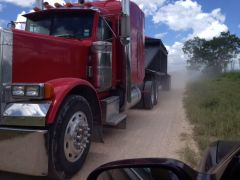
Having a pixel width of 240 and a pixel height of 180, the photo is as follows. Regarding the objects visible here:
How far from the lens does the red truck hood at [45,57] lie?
15.2ft

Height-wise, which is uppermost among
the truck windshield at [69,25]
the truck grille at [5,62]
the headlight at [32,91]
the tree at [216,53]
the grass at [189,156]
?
the tree at [216,53]

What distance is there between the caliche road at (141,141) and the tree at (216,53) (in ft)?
177

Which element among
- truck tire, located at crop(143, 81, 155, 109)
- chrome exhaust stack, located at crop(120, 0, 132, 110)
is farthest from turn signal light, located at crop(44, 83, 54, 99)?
truck tire, located at crop(143, 81, 155, 109)

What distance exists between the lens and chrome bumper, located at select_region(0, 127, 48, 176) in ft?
12.9

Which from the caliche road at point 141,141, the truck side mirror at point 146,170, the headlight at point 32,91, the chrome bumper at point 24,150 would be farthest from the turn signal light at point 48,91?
the truck side mirror at point 146,170

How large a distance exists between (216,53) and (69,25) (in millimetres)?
60458

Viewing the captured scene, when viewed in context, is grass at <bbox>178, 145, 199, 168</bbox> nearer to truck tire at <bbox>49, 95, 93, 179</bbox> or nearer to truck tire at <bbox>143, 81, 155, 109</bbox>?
truck tire at <bbox>49, 95, 93, 179</bbox>

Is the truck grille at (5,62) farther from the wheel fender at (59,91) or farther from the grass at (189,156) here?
the grass at (189,156)

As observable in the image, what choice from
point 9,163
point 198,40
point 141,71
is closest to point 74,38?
point 9,163

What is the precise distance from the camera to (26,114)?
4055 millimetres

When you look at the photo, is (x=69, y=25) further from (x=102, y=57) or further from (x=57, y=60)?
(x=57, y=60)

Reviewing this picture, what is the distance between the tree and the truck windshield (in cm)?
5700

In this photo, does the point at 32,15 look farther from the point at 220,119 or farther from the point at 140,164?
the point at 140,164

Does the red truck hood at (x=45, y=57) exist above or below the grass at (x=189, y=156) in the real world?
above
